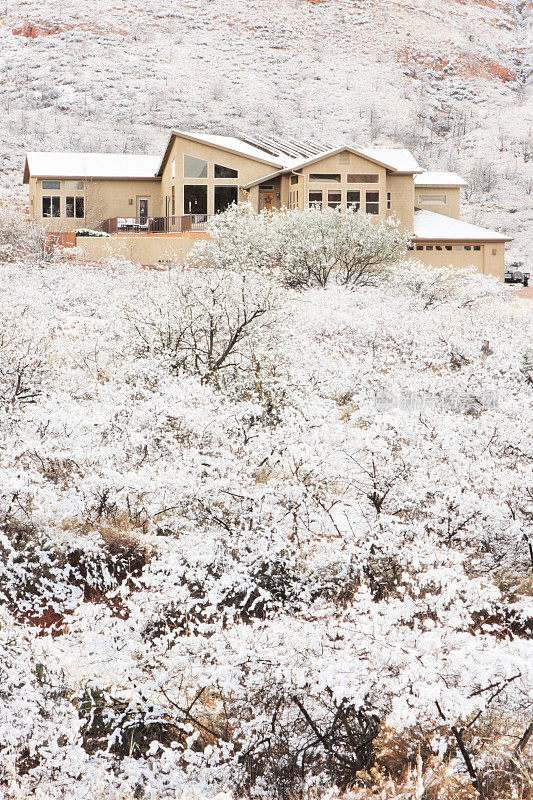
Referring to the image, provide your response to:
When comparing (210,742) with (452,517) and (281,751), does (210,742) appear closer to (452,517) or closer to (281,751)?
(281,751)

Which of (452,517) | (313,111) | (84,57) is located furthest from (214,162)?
(84,57)

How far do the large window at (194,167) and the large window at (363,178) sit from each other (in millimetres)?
6557

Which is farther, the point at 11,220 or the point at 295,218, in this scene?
the point at 11,220

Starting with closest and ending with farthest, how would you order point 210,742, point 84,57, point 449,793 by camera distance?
point 449,793 < point 210,742 < point 84,57

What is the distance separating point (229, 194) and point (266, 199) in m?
1.97

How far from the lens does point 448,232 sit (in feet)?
116

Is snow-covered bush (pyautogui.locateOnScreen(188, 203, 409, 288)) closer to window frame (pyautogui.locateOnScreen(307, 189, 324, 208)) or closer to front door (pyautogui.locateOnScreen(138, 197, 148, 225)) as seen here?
window frame (pyautogui.locateOnScreen(307, 189, 324, 208))

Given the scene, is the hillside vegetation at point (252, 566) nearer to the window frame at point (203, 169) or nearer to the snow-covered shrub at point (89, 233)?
the snow-covered shrub at point (89, 233)

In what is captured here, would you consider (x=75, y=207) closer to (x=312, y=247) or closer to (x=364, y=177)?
(x=364, y=177)

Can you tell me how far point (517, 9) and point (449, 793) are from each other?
454 ft

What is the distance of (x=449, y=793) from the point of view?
4410mm

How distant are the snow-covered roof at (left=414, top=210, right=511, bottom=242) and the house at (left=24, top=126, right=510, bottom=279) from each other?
0.14 feet

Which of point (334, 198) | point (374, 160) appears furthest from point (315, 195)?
point (374, 160)

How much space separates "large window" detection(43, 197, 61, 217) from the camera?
38.9 metres
